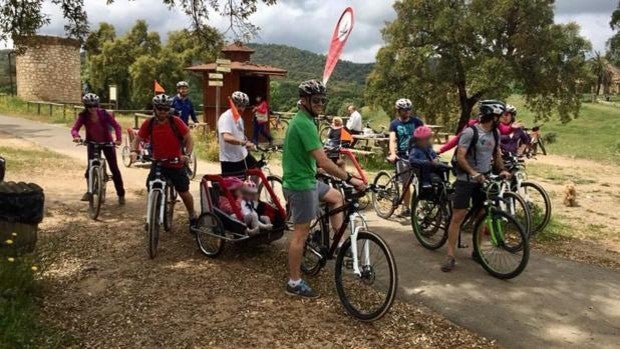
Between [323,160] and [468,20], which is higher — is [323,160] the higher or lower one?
the lower one

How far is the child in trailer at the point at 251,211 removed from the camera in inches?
219

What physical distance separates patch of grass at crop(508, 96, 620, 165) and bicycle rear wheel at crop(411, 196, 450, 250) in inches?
626

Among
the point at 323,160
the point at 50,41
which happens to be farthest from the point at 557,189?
the point at 50,41

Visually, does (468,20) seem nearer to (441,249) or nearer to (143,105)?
(441,249)

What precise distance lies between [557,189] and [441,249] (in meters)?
7.86

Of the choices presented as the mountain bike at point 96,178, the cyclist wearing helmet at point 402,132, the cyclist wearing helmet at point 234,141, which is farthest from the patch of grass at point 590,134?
the mountain bike at point 96,178

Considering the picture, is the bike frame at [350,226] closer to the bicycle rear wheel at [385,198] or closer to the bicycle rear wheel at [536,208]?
A: the bicycle rear wheel at [385,198]

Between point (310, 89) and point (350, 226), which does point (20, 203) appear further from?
point (350, 226)

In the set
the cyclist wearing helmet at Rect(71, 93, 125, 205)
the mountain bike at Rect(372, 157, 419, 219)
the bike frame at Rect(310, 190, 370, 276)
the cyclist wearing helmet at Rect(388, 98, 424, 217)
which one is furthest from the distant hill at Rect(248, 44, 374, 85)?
the bike frame at Rect(310, 190, 370, 276)

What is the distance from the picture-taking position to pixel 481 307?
475 centimetres

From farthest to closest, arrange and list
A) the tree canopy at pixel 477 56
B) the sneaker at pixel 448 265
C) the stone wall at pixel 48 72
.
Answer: the stone wall at pixel 48 72
the tree canopy at pixel 477 56
the sneaker at pixel 448 265

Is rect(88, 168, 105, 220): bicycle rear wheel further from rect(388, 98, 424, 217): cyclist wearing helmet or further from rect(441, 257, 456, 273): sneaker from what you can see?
rect(441, 257, 456, 273): sneaker

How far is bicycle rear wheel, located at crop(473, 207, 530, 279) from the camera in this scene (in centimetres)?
526

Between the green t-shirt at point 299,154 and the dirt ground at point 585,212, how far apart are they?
150 inches
